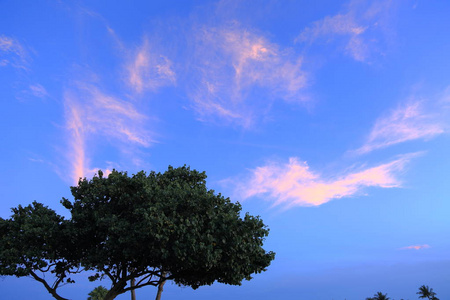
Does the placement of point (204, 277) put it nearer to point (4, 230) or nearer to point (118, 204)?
point (118, 204)

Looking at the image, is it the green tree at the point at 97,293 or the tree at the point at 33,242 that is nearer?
the tree at the point at 33,242

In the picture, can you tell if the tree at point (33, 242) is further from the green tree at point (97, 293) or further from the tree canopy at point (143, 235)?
the green tree at point (97, 293)

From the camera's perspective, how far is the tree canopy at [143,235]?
64.4 ft

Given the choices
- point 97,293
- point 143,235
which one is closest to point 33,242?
point 143,235

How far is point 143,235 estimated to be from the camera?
19406 mm

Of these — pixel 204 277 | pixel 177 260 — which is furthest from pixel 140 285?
pixel 177 260

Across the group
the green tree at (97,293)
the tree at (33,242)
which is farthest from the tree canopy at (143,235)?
the green tree at (97,293)

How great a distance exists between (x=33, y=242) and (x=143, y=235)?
27.1ft

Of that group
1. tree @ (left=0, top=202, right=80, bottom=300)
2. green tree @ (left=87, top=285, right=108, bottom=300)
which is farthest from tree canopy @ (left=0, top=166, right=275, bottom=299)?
green tree @ (left=87, top=285, right=108, bottom=300)

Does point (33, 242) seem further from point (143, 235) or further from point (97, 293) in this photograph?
point (97, 293)

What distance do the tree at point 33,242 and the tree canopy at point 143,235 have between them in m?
0.06

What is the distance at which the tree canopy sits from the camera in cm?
1962

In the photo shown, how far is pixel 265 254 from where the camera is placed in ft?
79.3

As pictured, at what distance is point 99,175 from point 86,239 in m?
4.34
